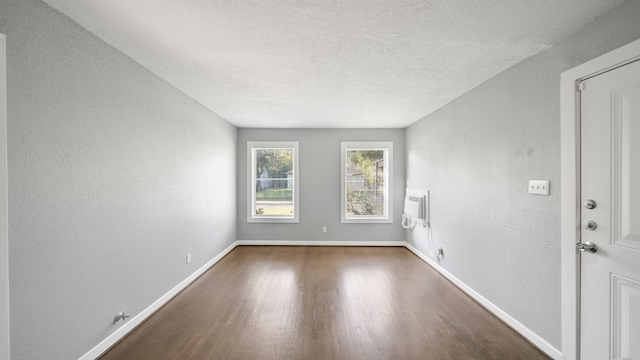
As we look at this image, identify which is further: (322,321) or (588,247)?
(322,321)

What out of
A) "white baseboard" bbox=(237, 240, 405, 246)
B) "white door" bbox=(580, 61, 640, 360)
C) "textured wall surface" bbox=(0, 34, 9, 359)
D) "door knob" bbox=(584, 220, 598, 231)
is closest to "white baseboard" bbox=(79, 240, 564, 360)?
"white door" bbox=(580, 61, 640, 360)

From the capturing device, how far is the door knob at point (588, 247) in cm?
173

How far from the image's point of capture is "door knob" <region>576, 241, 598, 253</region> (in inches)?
68.2

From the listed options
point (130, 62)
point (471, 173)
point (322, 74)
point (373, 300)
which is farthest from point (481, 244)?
point (130, 62)

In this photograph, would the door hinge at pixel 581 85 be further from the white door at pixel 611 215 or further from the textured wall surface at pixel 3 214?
the textured wall surface at pixel 3 214

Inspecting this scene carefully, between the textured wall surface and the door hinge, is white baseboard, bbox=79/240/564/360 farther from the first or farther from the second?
the door hinge

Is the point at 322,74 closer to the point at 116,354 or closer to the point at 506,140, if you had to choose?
the point at 506,140

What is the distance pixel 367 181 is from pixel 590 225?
12.4 ft

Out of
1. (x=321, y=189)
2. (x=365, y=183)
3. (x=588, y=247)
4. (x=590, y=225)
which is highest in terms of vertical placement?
(x=365, y=183)

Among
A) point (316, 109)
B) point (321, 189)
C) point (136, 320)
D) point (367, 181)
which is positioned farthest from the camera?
point (367, 181)

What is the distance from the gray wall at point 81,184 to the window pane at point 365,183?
10.5ft

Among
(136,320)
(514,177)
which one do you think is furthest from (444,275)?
(136,320)

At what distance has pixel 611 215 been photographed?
1644 millimetres

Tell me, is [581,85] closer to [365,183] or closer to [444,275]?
[444,275]
